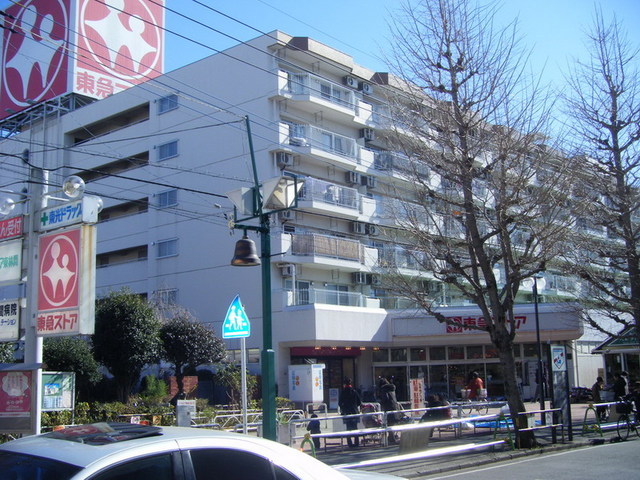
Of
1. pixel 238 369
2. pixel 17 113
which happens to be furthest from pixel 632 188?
pixel 17 113

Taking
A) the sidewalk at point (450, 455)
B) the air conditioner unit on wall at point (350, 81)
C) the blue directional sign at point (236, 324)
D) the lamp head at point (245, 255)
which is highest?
the air conditioner unit on wall at point (350, 81)

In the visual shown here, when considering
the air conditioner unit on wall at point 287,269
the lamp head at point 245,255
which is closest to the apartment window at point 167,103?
the air conditioner unit on wall at point 287,269

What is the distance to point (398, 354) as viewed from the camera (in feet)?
126

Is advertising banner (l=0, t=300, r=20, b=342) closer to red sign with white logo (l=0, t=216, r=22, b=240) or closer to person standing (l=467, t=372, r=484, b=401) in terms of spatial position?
red sign with white logo (l=0, t=216, r=22, b=240)

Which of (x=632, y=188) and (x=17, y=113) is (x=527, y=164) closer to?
(x=632, y=188)

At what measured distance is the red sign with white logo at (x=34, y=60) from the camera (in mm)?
A: 42147

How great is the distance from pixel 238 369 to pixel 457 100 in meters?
17.4

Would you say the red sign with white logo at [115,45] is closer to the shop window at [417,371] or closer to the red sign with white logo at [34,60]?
the red sign with white logo at [34,60]

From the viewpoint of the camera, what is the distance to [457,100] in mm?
16891

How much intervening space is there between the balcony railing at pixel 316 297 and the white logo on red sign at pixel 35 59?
2072cm

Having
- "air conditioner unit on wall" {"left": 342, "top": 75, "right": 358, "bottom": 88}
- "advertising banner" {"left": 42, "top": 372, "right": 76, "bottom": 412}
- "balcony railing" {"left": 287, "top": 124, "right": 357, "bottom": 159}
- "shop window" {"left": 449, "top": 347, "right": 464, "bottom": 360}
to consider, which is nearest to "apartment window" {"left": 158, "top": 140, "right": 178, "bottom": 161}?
"balcony railing" {"left": 287, "top": 124, "right": 357, "bottom": 159}

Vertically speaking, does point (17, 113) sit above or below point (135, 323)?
above

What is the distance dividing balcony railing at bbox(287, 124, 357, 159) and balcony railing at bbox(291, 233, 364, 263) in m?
5.01

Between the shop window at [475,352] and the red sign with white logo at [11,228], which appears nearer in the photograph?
the red sign with white logo at [11,228]
